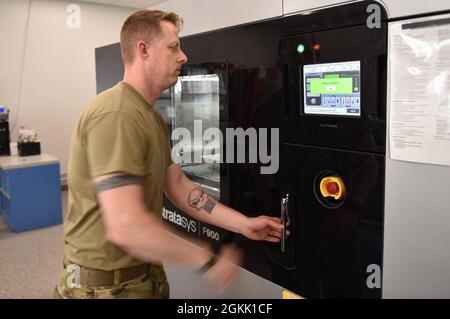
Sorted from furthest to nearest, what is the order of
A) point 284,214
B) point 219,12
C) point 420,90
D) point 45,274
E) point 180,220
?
1. point 45,274
2. point 180,220
3. point 219,12
4. point 284,214
5. point 420,90

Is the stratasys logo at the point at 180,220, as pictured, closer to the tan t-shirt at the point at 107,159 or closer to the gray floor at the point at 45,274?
the gray floor at the point at 45,274

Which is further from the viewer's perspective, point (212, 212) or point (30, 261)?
point (30, 261)

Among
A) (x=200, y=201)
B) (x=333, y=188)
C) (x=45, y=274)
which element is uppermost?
(x=333, y=188)

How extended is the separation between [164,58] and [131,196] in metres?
0.48

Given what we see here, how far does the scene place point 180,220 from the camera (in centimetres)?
179

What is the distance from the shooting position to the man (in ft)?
3.60

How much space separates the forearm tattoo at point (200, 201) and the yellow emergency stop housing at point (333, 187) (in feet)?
1.52

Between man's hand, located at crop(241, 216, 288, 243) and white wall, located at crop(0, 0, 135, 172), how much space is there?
4.91 metres

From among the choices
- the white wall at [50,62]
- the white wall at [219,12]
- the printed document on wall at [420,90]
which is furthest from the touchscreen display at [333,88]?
the white wall at [50,62]

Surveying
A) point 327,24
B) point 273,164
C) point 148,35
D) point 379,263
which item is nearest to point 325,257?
point 379,263

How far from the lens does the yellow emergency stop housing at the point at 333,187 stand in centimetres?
111

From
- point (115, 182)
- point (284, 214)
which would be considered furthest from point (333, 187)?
point (115, 182)

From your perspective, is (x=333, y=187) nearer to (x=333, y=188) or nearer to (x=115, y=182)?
(x=333, y=188)
